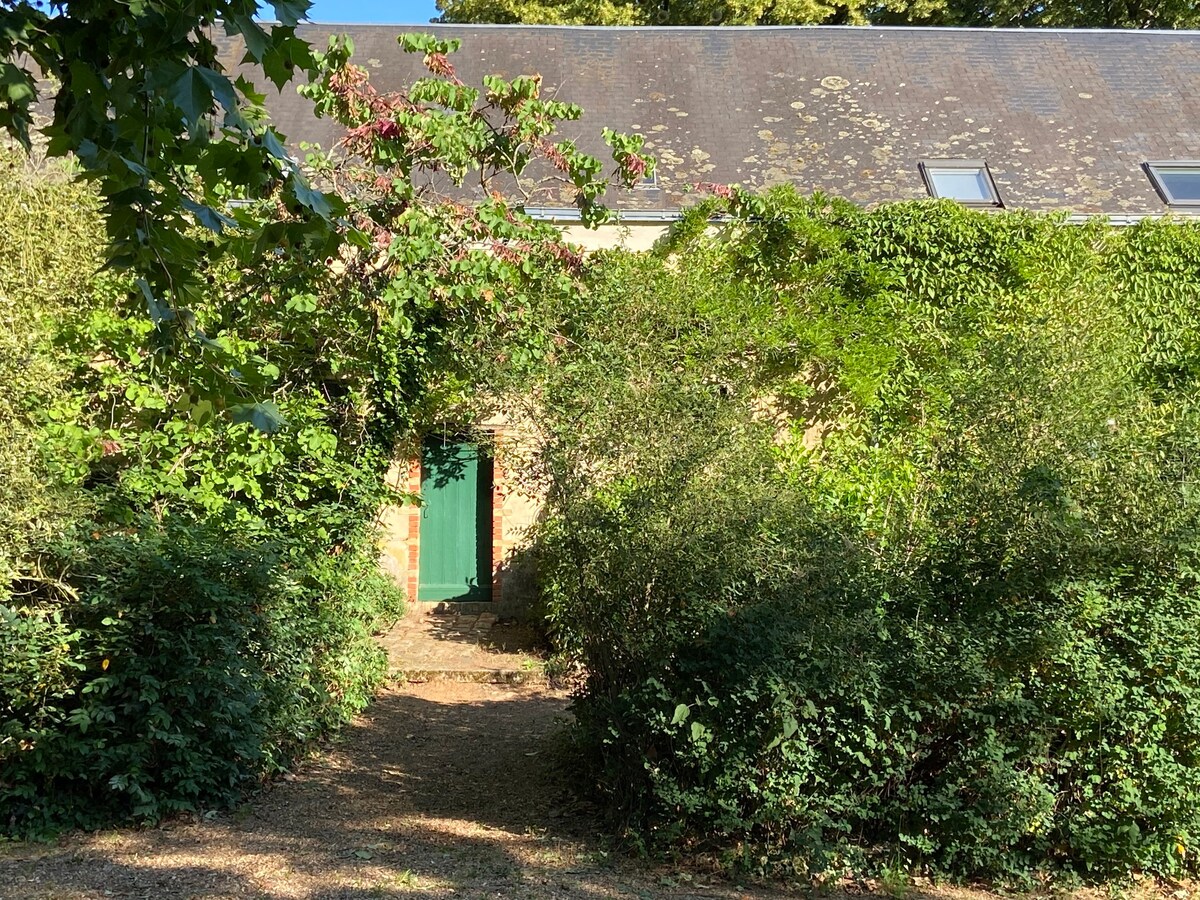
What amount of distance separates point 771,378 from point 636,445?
512 cm

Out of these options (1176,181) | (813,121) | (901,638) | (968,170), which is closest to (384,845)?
(901,638)

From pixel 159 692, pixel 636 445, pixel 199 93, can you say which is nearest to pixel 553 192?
pixel 636 445

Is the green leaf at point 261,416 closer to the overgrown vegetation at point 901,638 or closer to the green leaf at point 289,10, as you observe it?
the green leaf at point 289,10

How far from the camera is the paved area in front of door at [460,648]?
9.34 m

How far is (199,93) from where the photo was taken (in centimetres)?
234

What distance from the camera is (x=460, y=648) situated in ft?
33.2

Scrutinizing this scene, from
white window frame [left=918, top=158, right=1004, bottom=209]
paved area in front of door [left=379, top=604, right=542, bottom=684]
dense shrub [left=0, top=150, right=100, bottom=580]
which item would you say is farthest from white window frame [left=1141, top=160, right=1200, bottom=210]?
dense shrub [left=0, top=150, right=100, bottom=580]

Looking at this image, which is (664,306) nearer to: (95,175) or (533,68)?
(533,68)

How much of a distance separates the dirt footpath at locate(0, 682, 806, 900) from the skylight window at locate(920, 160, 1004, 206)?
7.68 metres

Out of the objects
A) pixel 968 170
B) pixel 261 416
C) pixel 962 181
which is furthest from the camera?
pixel 968 170

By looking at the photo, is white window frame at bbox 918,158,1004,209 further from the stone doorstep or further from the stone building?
the stone doorstep

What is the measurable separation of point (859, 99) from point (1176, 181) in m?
3.76

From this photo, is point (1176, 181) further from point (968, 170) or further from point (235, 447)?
point (235, 447)

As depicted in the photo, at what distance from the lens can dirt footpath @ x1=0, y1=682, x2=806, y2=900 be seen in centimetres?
472
